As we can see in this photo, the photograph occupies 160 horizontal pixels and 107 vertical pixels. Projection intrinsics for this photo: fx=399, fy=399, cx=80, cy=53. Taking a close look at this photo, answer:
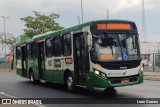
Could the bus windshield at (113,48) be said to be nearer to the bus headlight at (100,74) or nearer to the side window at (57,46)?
the bus headlight at (100,74)

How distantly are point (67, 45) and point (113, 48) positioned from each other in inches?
125

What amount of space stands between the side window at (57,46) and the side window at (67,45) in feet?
2.07

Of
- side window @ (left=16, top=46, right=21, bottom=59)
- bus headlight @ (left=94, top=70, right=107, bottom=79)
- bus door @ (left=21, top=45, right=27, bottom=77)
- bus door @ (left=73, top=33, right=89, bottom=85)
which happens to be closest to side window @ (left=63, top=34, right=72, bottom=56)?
bus door @ (left=73, top=33, right=89, bottom=85)

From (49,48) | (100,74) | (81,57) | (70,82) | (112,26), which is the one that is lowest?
(70,82)

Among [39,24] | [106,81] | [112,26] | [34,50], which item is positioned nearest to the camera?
[106,81]

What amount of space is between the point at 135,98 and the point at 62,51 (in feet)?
16.4

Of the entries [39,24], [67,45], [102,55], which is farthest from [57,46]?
[39,24]

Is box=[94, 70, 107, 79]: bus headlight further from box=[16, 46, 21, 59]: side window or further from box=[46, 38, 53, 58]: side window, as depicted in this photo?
box=[16, 46, 21, 59]: side window

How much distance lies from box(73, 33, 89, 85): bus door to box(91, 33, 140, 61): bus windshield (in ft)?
1.84

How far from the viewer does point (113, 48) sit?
15070mm

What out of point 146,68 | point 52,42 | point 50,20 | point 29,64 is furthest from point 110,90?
point 50,20

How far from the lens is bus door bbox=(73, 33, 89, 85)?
15.6 m

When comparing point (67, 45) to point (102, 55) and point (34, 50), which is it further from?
point (34, 50)

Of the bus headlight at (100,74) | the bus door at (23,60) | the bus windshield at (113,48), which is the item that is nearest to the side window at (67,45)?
the bus windshield at (113,48)
